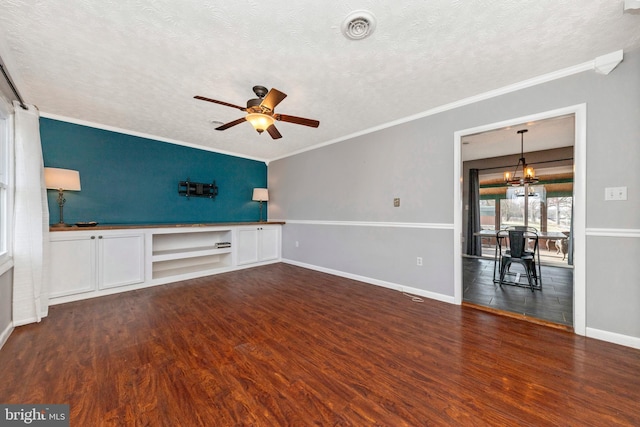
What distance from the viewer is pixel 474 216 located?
638 cm

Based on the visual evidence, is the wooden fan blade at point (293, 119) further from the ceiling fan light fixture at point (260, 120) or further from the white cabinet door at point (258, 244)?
the white cabinet door at point (258, 244)

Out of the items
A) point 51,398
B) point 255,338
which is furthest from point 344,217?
point 51,398

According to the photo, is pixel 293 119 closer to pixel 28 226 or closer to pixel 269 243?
pixel 28 226

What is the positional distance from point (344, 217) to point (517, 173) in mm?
4702

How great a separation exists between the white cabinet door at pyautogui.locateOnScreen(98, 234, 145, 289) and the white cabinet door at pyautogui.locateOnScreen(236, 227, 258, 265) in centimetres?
155

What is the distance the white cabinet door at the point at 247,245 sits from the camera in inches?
183

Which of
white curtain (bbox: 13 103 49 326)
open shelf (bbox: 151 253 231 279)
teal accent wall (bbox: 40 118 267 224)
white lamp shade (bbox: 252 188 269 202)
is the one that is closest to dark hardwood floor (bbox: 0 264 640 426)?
white curtain (bbox: 13 103 49 326)

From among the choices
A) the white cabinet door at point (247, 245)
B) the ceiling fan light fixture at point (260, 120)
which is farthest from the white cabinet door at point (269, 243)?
the ceiling fan light fixture at point (260, 120)

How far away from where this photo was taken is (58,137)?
329cm

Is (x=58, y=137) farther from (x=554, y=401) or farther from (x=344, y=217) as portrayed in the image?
(x=554, y=401)

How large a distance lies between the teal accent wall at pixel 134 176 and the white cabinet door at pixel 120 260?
665 millimetres

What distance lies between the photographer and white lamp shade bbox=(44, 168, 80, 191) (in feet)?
9.56

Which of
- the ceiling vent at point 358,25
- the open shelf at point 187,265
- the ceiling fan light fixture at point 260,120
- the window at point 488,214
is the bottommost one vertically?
the open shelf at point 187,265

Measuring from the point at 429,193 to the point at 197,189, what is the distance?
412 cm
